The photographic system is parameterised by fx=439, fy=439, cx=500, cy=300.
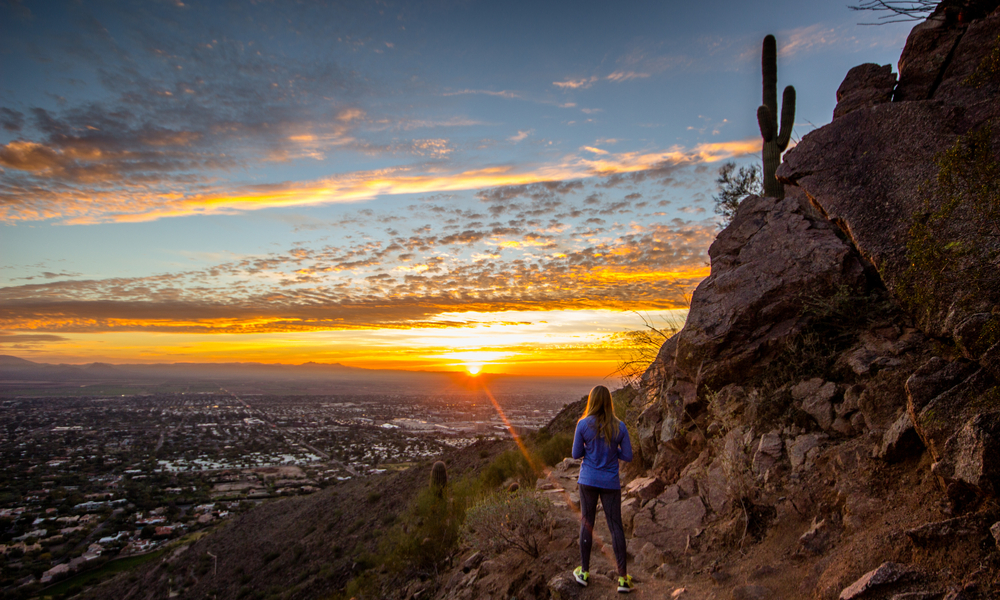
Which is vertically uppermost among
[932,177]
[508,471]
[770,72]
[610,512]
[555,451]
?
[770,72]

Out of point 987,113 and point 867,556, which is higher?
point 987,113

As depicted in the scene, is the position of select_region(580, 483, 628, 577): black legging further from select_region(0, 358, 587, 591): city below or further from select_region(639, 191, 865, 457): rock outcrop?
select_region(0, 358, 587, 591): city below

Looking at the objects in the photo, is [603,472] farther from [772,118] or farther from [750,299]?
[772,118]

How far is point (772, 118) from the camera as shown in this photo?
1030 centimetres

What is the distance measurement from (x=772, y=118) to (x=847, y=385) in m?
7.49

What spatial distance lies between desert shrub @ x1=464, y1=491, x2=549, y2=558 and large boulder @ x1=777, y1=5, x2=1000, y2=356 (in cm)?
575

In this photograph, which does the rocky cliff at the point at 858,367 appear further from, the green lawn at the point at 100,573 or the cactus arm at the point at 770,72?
the green lawn at the point at 100,573

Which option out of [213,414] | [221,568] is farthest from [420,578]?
[213,414]

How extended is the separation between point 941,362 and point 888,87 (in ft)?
19.1

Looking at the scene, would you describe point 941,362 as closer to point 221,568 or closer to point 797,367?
point 797,367

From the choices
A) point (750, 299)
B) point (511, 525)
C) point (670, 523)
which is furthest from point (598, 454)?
point (750, 299)

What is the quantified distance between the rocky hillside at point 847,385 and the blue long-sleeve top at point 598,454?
1.32 metres

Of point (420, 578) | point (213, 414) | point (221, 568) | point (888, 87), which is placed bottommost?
point (213, 414)

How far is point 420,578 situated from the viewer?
9.59 meters
